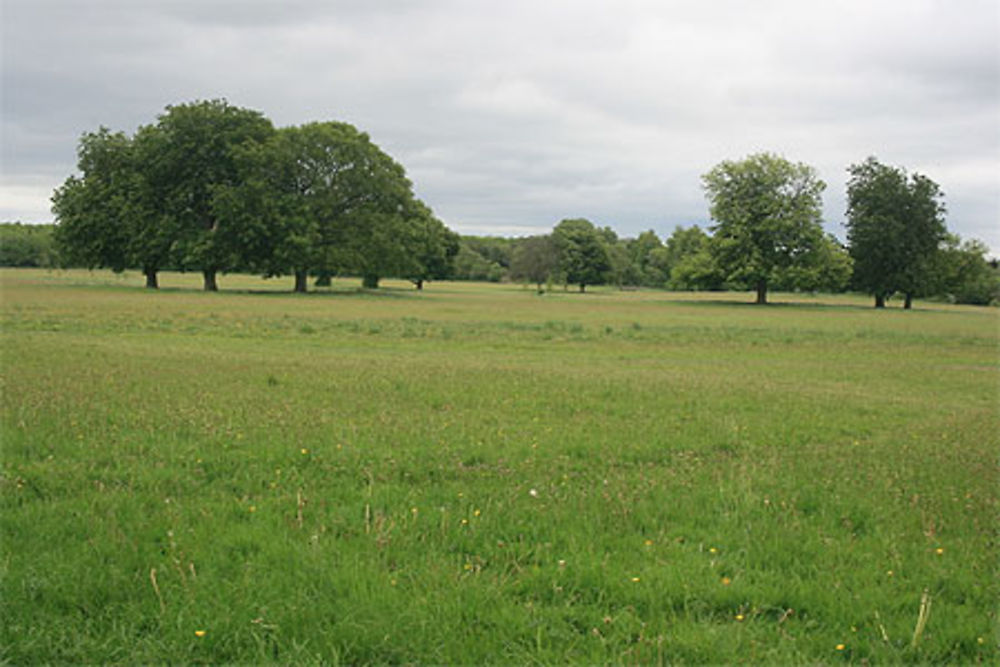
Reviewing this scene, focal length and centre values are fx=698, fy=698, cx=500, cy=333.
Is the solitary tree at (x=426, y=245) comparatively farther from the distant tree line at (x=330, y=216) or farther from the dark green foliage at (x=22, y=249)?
the dark green foliage at (x=22, y=249)

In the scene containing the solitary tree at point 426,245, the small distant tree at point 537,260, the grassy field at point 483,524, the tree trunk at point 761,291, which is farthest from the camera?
the small distant tree at point 537,260

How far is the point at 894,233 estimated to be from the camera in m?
74.8

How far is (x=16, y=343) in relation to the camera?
19844 mm

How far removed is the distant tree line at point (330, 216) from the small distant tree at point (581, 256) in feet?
109

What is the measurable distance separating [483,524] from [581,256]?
361 ft

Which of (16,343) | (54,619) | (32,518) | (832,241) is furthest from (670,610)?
(832,241)

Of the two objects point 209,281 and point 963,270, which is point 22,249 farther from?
point 963,270

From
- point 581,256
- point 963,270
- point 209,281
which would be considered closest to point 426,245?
point 209,281

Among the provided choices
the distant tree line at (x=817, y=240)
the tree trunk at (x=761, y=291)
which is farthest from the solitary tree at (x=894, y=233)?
the tree trunk at (x=761, y=291)

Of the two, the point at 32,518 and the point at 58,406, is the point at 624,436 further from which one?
the point at 58,406

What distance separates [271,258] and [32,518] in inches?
2388

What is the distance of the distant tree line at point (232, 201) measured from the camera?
61906mm

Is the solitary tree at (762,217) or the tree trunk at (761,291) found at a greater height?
the solitary tree at (762,217)

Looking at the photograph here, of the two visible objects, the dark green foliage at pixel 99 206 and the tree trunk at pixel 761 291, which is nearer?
the dark green foliage at pixel 99 206
